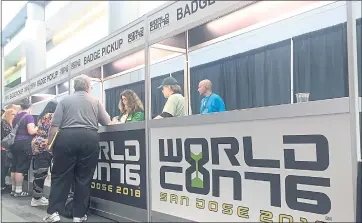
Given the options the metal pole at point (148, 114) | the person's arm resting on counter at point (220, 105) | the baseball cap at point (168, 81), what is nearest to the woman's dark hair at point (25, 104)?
the metal pole at point (148, 114)

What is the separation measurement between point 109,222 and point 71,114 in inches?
30.0

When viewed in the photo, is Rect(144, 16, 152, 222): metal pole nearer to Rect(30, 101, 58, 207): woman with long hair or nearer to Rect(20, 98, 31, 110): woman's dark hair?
Rect(30, 101, 58, 207): woman with long hair

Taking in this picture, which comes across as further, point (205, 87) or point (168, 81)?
point (168, 81)

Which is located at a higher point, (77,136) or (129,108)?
(129,108)

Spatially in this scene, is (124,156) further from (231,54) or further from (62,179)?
(231,54)

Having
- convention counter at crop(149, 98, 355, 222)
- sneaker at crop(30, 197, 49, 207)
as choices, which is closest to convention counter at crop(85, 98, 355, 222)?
convention counter at crop(149, 98, 355, 222)

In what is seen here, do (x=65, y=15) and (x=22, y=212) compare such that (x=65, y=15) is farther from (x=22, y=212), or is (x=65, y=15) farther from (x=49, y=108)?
(x=22, y=212)

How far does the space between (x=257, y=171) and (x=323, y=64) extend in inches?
25.3

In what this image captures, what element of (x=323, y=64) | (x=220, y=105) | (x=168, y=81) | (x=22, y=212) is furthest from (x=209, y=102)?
(x=22, y=212)

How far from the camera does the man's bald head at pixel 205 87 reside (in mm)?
1971

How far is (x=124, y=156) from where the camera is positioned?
92.1 inches

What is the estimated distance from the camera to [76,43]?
2.92 meters

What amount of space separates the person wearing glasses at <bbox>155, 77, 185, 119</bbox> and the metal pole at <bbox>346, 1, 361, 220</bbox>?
95cm

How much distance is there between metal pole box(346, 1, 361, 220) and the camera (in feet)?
3.87
